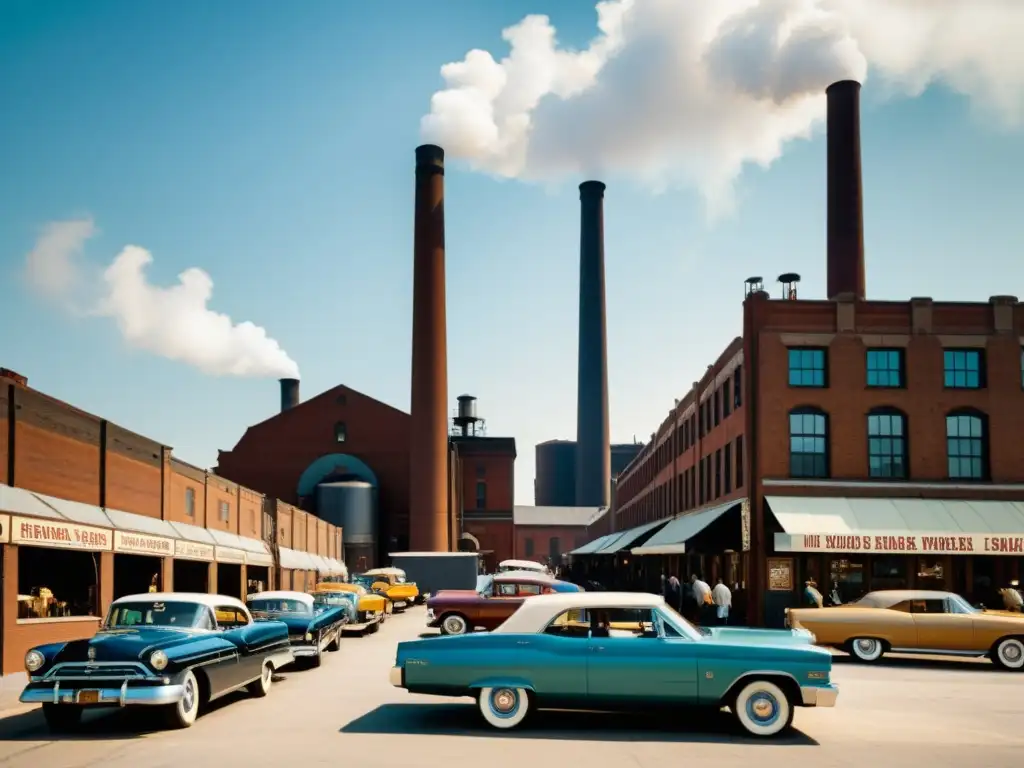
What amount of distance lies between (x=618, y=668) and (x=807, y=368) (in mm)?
23384

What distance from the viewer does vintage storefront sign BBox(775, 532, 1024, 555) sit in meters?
30.4

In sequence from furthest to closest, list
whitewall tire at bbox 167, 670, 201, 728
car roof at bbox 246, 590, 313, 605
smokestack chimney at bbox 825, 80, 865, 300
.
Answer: smokestack chimney at bbox 825, 80, 865, 300
car roof at bbox 246, 590, 313, 605
whitewall tire at bbox 167, 670, 201, 728

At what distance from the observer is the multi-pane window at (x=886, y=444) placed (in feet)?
111

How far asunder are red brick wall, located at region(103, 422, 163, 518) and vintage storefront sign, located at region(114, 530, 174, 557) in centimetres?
97

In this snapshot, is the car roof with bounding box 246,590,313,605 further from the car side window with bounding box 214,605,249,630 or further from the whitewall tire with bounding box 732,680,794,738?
the whitewall tire with bounding box 732,680,794,738

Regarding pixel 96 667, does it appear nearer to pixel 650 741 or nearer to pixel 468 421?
pixel 650 741

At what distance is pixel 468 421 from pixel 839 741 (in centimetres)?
8605

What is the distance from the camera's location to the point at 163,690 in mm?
12164

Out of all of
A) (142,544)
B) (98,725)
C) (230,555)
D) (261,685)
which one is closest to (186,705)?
(98,725)

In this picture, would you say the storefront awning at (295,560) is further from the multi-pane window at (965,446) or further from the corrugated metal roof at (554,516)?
the corrugated metal roof at (554,516)

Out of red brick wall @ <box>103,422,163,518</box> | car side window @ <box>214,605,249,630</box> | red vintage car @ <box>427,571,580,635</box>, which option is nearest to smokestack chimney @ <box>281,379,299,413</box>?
red brick wall @ <box>103,422,163,518</box>

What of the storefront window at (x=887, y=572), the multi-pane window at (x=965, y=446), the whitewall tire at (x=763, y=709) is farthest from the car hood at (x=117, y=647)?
the multi-pane window at (x=965, y=446)

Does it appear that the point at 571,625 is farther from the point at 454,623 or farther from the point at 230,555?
the point at 230,555

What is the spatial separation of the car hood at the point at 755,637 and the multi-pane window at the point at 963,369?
22.8m
